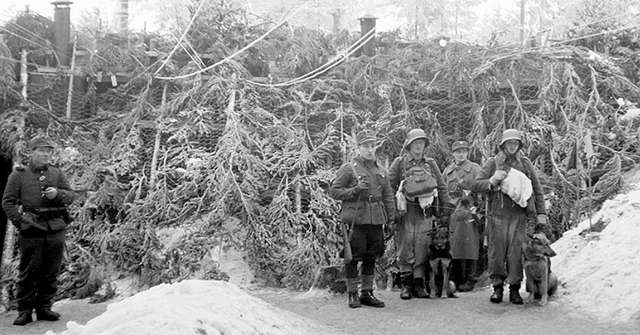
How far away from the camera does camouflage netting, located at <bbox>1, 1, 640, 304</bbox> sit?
941cm

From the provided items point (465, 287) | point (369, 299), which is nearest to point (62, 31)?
point (369, 299)

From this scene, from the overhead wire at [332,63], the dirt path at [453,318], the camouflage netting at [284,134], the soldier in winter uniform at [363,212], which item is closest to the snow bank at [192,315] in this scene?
the dirt path at [453,318]

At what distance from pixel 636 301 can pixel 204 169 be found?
6.19 metres

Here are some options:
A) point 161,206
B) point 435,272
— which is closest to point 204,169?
point 161,206

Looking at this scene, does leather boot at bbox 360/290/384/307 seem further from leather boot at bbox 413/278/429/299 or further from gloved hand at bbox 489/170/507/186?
gloved hand at bbox 489/170/507/186

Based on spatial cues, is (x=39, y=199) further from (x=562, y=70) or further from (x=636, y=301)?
(x=562, y=70)

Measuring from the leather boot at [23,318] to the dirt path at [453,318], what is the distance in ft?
8.89

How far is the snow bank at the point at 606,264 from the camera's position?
657 centimetres

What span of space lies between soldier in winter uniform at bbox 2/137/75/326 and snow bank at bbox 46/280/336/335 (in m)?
2.68

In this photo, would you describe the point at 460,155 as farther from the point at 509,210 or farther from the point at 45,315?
the point at 45,315

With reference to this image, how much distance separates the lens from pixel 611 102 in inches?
439

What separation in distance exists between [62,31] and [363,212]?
7.58 m

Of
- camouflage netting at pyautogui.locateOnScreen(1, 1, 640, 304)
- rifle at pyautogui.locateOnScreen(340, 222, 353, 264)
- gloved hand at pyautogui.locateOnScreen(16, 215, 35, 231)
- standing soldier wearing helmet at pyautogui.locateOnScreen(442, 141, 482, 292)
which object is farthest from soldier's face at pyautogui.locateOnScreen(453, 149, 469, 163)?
gloved hand at pyautogui.locateOnScreen(16, 215, 35, 231)

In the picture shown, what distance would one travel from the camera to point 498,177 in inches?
284
